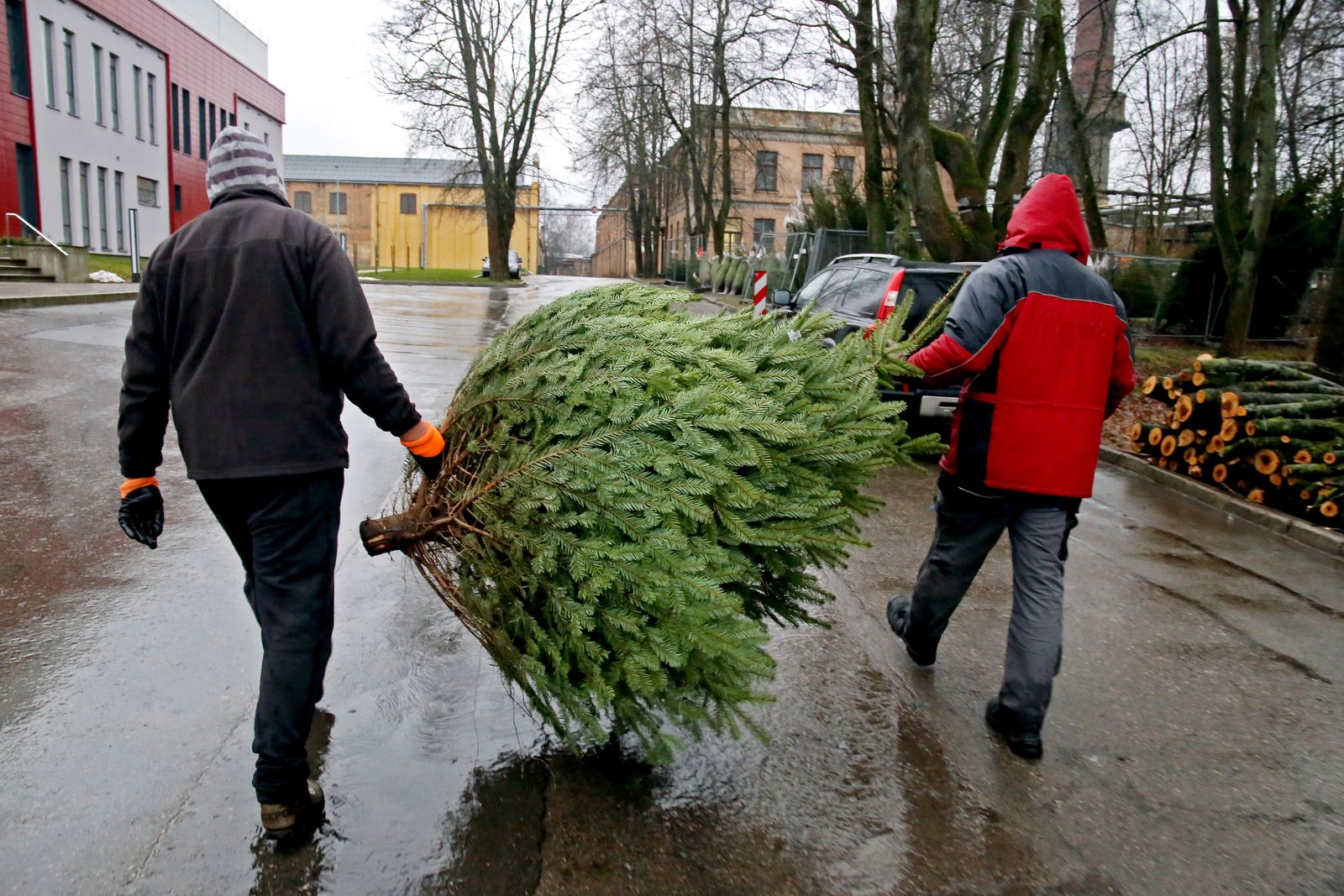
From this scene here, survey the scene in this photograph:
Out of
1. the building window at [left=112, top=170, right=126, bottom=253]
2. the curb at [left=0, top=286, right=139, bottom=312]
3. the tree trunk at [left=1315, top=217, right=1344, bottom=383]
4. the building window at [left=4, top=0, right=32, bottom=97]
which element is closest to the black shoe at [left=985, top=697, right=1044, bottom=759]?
the tree trunk at [left=1315, top=217, right=1344, bottom=383]

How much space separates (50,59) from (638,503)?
111 ft

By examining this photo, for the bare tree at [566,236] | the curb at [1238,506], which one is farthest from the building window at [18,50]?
the bare tree at [566,236]

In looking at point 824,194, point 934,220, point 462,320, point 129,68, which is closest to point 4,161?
point 129,68

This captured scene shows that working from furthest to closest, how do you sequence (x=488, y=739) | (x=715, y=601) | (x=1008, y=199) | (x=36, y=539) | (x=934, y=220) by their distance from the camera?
1. (x=1008, y=199)
2. (x=934, y=220)
3. (x=36, y=539)
4. (x=488, y=739)
5. (x=715, y=601)

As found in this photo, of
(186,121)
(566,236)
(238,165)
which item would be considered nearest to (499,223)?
(186,121)

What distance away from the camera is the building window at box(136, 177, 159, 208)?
35531mm

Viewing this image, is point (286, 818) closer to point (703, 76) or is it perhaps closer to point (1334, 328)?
point (1334, 328)

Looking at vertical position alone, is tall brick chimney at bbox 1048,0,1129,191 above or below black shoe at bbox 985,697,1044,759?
above

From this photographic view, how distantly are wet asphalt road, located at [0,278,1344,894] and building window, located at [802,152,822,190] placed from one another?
180ft

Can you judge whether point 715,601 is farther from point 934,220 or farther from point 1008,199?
point 1008,199

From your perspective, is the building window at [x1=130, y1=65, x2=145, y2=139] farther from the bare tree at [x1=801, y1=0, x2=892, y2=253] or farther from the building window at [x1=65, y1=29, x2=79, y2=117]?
the bare tree at [x1=801, y1=0, x2=892, y2=253]

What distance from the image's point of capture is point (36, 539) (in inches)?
210

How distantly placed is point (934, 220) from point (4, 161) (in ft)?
82.0

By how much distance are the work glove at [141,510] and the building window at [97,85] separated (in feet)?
114
